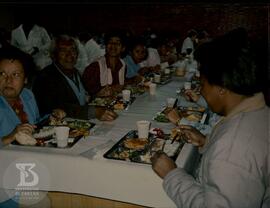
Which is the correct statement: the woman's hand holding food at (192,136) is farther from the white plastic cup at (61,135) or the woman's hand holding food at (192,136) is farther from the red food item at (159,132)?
the white plastic cup at (61,135)

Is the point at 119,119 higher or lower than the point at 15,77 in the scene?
lower

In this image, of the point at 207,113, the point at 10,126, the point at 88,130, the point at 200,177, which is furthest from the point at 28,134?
the point at 207,113

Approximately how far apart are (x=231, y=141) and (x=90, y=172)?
2.37 feet

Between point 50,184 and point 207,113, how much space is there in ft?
4.40

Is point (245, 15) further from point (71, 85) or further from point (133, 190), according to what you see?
point (133, 190)

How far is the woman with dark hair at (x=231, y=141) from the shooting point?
1155mm

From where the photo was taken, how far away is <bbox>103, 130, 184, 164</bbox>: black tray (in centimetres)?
161

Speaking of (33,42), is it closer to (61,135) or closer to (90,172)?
(61,135)

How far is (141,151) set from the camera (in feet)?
5.57

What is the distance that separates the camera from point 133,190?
154cm

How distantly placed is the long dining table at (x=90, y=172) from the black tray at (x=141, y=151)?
0.03 m

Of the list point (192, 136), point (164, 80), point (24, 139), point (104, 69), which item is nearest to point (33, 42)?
point (104, 69)

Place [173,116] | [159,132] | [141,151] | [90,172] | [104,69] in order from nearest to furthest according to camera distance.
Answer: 1. [90,172]
2. [141,151]
3. [159,132]
4. [173,116]
5. [104,69]

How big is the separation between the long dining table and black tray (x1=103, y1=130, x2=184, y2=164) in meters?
0.03
